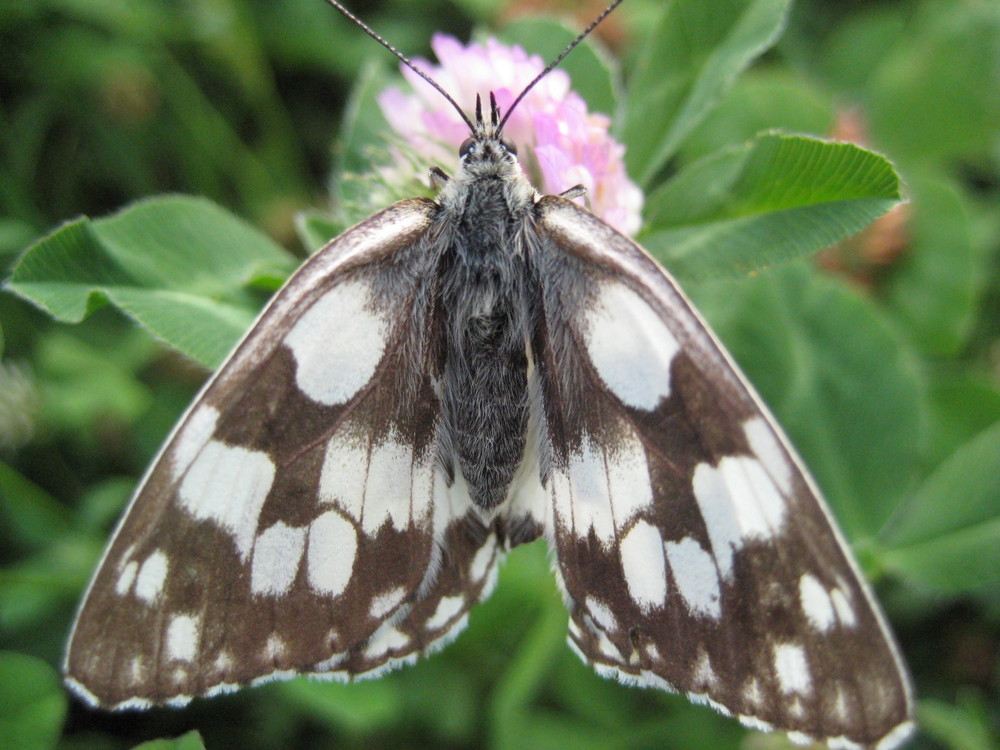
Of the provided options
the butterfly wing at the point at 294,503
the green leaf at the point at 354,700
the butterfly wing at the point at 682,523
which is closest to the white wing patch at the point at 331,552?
the butterfly wing at the point at 294,503

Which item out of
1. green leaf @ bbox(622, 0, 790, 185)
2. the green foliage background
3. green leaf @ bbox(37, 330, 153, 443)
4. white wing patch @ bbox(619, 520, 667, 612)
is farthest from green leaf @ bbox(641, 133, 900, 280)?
green leaf @ bbox(37, 330, 153, 443)

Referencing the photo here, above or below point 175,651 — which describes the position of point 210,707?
above

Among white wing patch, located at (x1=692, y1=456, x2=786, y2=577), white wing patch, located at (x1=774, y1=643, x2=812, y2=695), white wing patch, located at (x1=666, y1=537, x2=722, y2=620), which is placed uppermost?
white wing patch, located at (x1=692, y1=456, x2=786, y2=577)

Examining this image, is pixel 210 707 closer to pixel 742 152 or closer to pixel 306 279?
pixel 306 279

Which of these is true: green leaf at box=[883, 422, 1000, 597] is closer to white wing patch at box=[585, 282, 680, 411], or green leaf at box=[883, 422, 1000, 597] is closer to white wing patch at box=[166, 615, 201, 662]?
white wing patch at box=[585, 282, 680, 411]

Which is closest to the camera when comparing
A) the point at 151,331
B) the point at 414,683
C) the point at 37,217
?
the point at 151,331

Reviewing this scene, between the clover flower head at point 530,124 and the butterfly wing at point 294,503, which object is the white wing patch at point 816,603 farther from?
the clover flower head at point 530,124

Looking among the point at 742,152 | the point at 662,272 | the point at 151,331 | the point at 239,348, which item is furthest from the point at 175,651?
the point at 742,152
